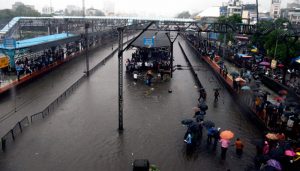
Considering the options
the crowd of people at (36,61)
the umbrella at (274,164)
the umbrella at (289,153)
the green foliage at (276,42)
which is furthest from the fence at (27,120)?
the green foliage at (276,42)

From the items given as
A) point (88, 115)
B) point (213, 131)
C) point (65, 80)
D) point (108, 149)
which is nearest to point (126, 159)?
point (108, 149)

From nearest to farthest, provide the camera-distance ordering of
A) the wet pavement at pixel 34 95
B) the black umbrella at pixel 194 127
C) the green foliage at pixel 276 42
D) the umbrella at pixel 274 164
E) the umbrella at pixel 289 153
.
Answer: the umbrella at pixel 274 164, the umbrella at pixel 289 153, the black umbrella at pixel 194 127, the wet pavement at pixel 34 95, the green foliage at pixel 276 42

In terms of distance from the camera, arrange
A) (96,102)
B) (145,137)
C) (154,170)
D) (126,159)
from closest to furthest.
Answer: (154,170), (126,159), (145,137), (96,102)

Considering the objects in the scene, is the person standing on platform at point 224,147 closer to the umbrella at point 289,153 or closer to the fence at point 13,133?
the umbrella at point 289,153

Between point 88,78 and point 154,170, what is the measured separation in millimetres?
18830

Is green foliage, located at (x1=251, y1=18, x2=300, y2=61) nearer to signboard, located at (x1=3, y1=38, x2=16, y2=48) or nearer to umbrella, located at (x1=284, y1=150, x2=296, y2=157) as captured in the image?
umbrella, located at (x1=284, y1=150, x2=296, y2=157)

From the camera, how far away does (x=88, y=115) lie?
18.0 metres

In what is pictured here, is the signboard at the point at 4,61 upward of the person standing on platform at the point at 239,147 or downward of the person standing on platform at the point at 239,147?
upward

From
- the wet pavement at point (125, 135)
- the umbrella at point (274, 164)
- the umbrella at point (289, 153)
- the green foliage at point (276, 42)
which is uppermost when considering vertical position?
the green foliage at point (276, 42)

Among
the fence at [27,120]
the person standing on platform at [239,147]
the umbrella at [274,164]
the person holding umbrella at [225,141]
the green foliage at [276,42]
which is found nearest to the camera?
the umbrella at [274,164]

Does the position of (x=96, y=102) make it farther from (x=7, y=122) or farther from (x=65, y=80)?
(x=65, y=80)

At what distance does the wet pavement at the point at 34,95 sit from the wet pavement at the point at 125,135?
1.60 metres

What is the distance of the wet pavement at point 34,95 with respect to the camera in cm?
1759

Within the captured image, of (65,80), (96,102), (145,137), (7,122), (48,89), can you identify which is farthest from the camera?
(65,80)
